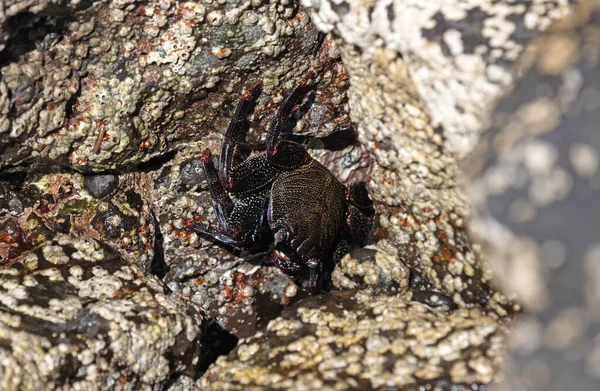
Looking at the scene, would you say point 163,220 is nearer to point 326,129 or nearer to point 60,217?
point 60,217

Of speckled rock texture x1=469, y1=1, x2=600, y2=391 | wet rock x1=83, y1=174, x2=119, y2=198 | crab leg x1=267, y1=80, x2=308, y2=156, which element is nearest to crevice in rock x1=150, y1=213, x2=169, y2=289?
wet rock x1=83, y1=174, x2=119, y2=198

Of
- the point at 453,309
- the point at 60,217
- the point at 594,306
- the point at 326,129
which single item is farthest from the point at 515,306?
the point at 60,217

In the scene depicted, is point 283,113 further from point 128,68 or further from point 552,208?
A: point 552,208

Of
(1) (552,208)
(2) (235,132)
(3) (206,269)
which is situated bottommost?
(3) (206,269)

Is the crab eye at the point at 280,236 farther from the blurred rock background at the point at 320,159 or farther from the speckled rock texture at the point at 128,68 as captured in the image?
the speckled rock texture at the point at 128,68

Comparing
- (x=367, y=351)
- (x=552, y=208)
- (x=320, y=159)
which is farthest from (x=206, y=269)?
(x=552, y=208)

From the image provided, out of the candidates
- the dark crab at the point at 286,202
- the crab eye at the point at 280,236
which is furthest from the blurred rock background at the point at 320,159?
the crab eye at the point at 280,236

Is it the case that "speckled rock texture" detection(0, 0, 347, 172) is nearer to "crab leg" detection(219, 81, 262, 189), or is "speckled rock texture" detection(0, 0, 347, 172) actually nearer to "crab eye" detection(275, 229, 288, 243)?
"crab leg" detection(219, 81, 262, 189)
